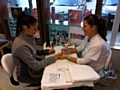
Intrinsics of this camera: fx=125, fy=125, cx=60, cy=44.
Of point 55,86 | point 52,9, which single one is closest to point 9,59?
point 55,86

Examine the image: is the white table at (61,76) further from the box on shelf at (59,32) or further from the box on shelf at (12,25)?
the box on shelf at (12,25)

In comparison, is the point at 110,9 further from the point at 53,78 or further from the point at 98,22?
the point at 53,78

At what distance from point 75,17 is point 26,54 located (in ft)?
3.00

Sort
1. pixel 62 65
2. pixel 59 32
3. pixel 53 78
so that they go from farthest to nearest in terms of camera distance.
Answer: pixel 59 32
pixel 62 65
pixel 53 78

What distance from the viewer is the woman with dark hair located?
116 centimetres

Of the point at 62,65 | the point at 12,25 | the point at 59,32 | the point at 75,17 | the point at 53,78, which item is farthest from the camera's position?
the point at 12,25

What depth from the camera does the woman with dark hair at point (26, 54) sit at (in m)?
1.16

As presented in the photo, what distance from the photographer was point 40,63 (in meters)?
1.24

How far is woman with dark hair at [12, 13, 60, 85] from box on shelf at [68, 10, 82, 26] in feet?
2.15

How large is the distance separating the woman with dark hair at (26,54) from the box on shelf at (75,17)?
0.66 meters

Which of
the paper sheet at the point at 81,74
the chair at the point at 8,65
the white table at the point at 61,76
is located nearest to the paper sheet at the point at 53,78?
the white table at the point at 61,76

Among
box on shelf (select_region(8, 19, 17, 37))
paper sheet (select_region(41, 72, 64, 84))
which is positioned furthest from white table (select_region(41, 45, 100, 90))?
box on shelf (select_region(8, 19, 17, 37))

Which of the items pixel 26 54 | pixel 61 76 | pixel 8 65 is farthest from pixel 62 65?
pixel 8 65

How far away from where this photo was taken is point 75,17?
1.73 metres
